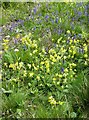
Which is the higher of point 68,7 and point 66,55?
point 68,7

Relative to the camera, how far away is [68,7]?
219 inches

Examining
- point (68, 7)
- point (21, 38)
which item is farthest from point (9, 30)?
point (68, 7)

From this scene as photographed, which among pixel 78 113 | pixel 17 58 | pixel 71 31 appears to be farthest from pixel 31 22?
pixel 78 113

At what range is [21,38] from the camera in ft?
16.1

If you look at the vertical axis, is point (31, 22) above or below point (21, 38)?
above

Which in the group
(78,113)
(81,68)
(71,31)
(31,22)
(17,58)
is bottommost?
(78,113)

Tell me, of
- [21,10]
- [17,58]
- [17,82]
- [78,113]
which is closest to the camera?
[78,113]

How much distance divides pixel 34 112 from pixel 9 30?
87.5 inches

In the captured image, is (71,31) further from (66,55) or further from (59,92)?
(59,92)

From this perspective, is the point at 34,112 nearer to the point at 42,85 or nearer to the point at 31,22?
the point at 42,85

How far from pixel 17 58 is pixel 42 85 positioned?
72 centimetres

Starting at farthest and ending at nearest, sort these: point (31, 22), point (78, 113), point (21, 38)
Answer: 1. point (31, 22)
2. point (21, 38)
3. point (78, 113)

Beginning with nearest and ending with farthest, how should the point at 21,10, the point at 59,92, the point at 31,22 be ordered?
the point at 59,92 → the point at 31,22 → the point at 21,10

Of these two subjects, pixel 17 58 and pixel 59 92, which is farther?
pixel 17 58
